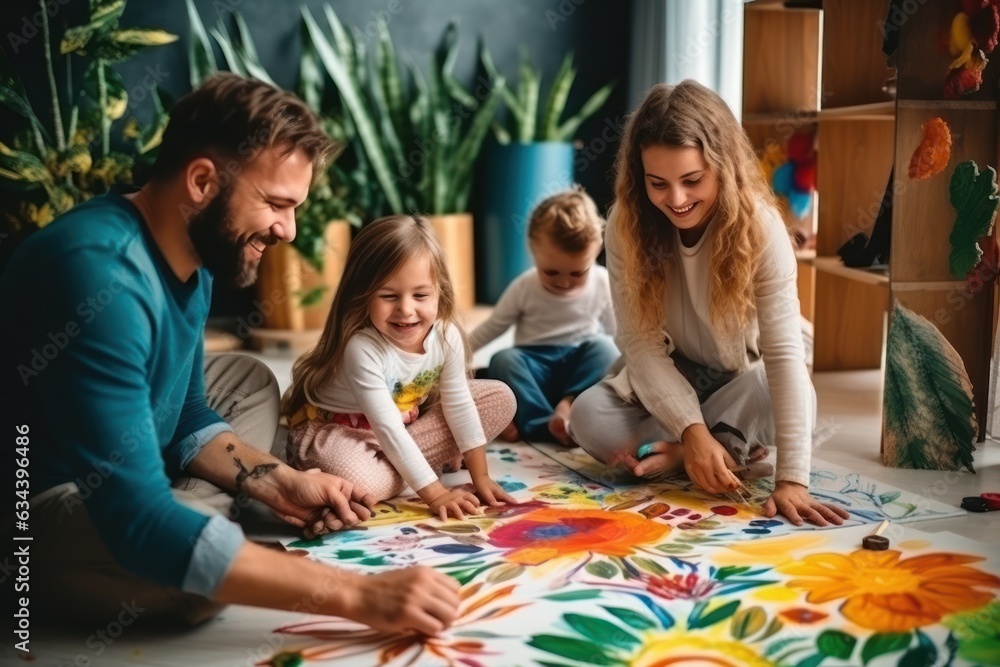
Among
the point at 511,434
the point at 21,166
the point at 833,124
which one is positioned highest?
the point at 833,124

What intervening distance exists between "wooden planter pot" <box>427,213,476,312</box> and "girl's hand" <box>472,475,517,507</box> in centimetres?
245

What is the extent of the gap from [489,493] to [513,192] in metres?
2.80

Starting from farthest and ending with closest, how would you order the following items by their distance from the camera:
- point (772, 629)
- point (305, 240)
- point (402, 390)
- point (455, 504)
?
point (305, 240) → point (402, 390) → point (455, 504) → point (772, 629)

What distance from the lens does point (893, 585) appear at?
1467 millimetres

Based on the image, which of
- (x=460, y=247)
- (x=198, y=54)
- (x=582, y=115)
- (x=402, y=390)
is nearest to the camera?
(x=402, y=390)

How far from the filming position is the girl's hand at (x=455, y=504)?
5.91ft

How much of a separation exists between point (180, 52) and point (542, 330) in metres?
2.51

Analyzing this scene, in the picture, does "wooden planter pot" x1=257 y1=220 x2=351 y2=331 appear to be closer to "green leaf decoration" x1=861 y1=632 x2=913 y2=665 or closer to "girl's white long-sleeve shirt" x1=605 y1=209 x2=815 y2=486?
"girl's white long-sleeve shirt" x1=605 y1=209 x2=815 y2=486

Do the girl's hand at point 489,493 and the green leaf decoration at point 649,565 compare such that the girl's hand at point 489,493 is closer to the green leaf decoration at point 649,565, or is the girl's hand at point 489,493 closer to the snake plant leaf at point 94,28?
the green leaf decoration at point 649,565

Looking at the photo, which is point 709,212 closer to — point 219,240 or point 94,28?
point 219,240

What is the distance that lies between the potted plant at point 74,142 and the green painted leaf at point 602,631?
2.60 m

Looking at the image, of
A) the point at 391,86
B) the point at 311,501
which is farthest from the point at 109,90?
the point at 311,501

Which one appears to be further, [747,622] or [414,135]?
[414,135]

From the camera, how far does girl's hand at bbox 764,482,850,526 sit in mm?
1744
